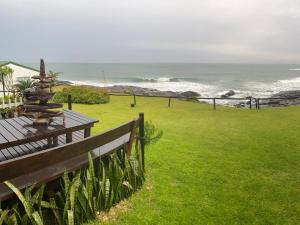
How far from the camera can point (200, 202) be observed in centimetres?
534

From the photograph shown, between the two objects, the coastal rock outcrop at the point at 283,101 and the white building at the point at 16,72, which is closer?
the coastal rock outcrop at the point at 283,101

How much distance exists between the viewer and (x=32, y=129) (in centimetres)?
564

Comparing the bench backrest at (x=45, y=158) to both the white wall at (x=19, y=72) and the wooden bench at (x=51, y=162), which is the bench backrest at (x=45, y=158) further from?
the white wall at (x=19, y=72)

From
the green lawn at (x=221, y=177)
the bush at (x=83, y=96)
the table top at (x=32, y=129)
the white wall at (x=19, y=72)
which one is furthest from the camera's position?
the white wall at (x=19, y=72)

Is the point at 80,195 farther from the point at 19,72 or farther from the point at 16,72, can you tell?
the point at 19,72

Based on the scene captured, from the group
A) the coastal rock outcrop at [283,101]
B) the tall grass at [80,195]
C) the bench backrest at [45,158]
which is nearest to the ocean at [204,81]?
the coastal rock outcrop at [283,101]

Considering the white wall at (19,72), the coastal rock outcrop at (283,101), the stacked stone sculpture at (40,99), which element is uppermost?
the white wall at (19,72)

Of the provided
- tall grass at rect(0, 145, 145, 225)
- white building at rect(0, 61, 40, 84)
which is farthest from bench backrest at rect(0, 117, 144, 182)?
white building at rect(0, 61, 40, 84)

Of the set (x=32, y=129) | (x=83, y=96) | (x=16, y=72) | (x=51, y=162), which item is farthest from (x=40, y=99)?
(x=16, y=72)

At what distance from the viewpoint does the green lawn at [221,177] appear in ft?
16.1

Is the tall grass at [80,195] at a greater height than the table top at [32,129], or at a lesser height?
lesser

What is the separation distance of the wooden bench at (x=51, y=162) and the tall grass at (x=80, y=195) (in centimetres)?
14

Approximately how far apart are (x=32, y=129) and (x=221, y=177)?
4.12 metres

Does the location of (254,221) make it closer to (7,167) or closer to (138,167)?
(138,167)
